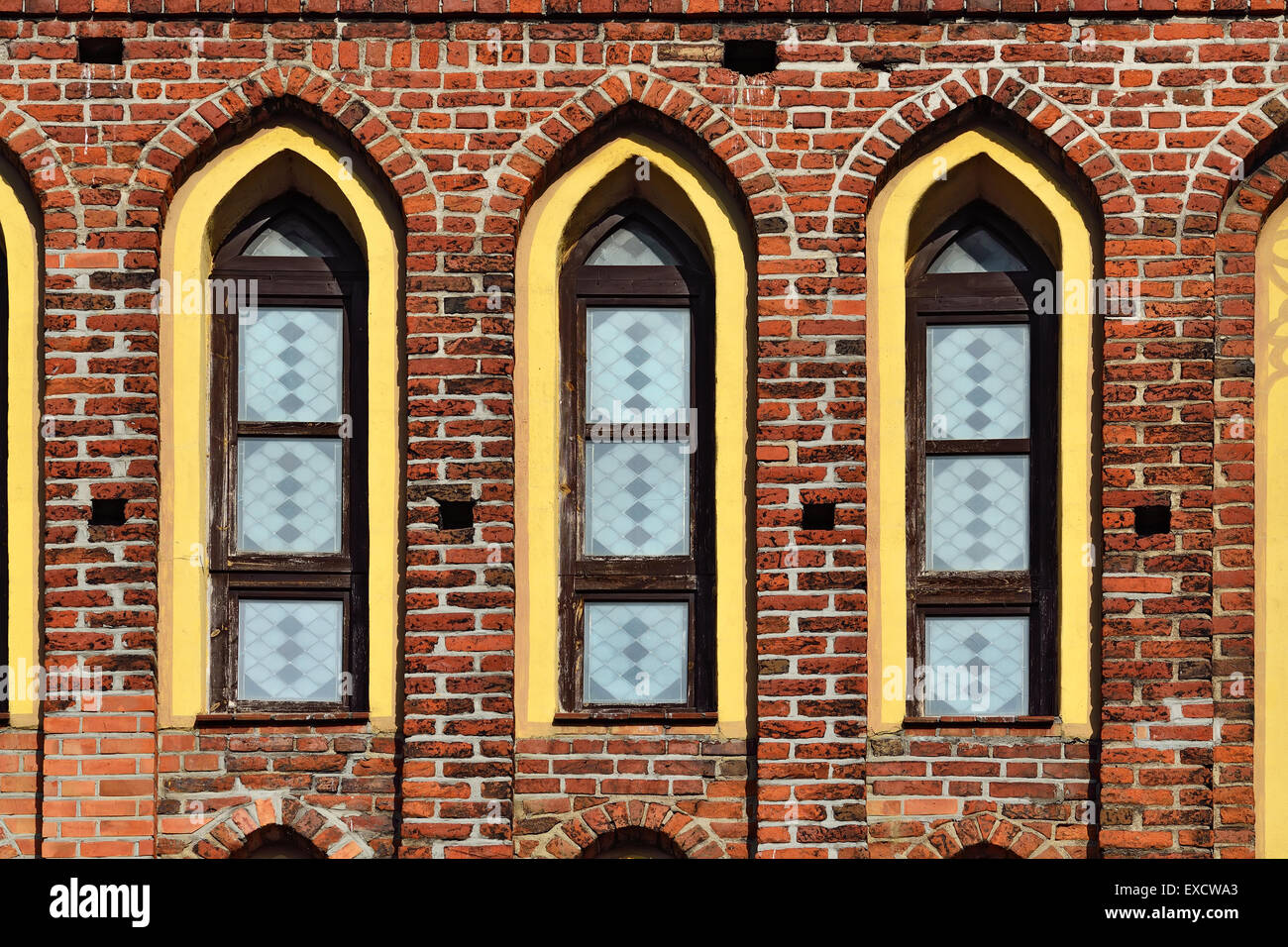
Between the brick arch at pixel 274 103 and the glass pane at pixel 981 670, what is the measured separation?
9.43 ft

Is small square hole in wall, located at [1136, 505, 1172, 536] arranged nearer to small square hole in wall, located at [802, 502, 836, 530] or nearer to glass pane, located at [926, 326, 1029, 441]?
glass pane, located at [926, 326, 1029, 441]

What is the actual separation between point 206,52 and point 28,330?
1362mm

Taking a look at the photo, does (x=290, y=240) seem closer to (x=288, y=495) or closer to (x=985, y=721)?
(x=288, y=495)

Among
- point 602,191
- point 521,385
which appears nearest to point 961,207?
point 602,191

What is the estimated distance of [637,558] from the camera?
7.64 m

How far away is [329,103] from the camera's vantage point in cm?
762

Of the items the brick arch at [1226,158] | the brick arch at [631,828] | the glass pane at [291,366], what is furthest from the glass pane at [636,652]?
the brick arch at [1226,158]

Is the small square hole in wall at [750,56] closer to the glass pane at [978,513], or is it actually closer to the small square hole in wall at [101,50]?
the glass pane at [978,513]

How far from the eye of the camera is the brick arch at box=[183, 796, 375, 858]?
24.2ft

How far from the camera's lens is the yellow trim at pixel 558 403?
7.51 m

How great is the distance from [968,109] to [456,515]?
2.68 meters

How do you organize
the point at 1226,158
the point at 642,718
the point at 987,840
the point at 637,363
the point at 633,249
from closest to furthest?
the point at 987,840
the point at 642,718
the point at 1226,158
the point at 637,363
the point at 633,249

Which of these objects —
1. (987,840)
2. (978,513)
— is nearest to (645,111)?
(978,513)

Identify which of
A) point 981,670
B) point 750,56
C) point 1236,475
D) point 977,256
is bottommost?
point 981,670
